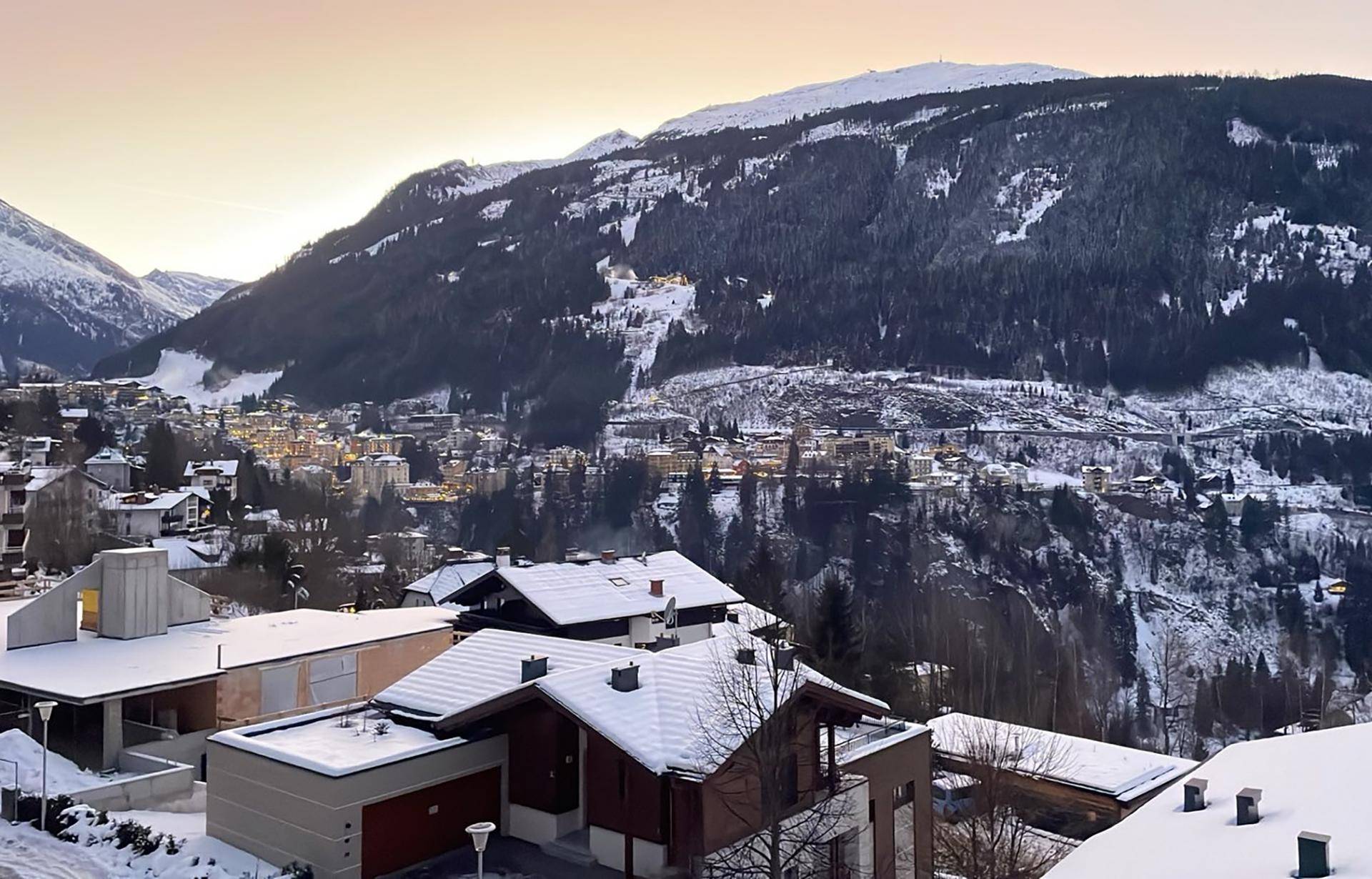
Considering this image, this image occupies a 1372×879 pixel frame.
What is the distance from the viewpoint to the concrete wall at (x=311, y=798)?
1259 centimetres

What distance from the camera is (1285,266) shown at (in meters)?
153

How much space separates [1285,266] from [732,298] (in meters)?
85.0

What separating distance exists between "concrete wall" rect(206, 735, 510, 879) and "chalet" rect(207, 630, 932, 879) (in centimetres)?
2

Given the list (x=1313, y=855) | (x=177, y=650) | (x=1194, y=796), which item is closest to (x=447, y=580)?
(x=177, y=650)

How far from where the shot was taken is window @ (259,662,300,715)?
21312 mm

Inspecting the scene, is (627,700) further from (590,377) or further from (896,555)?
(590,377)

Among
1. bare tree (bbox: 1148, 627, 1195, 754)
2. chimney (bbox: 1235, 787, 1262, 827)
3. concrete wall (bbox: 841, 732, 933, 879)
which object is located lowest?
bare tree (bbox: 1148, 627, 1195, 754)

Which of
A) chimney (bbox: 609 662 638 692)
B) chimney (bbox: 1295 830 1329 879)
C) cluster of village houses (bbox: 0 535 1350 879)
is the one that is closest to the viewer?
chimney (bbox: 1295 830 1329 879)

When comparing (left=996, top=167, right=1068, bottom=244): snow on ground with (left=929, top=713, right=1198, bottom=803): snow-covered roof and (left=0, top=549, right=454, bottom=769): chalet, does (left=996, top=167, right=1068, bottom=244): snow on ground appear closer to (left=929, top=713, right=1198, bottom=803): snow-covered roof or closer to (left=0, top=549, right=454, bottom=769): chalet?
(left=929, top=713, right=1198, bottom=803): snow-covered roof

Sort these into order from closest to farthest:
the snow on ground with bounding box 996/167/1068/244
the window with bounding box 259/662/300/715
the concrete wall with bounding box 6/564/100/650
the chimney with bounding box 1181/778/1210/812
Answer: the chimney with bounding box 1181/778/1210/812 < the concrete wall with bounding box 6/564/100/650 < the window with bounding box 259/662/300/715 < the snow on ground with bounding box 996/167/1068/244

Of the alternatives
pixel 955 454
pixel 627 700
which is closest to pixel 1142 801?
pixel 627 700

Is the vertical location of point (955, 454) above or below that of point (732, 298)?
below

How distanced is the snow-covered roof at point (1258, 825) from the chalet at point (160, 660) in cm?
1686

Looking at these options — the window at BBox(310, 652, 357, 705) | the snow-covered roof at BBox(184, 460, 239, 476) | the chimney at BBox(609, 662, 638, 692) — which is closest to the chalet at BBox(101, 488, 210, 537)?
the snow-covered roof at BBox(184, 460, 239, 476)
